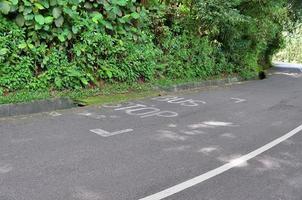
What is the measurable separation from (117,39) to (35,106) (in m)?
3.47

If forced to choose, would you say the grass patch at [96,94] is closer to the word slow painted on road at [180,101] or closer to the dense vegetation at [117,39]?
the dense vegetation at [117,39]

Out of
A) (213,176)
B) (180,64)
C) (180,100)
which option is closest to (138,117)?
(180,100)

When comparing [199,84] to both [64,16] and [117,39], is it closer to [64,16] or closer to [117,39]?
[117,39]

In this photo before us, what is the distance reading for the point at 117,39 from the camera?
10852 millimetres

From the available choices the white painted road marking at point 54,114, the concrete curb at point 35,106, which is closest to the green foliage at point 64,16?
the concrete curb at point 35,106

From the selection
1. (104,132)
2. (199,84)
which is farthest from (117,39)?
(104,132)

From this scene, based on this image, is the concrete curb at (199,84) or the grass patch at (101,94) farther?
the concrete curb at (199,84)

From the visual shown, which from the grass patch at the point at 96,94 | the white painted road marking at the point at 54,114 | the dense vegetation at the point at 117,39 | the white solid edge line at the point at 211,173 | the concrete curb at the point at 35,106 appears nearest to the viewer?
the white solid edge line at the point at 211,173

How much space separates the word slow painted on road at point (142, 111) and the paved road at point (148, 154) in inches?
0.9

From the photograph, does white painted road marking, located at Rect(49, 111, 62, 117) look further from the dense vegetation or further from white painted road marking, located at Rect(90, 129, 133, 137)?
white painted road marking, located at Rect(90, 129, 133, 137)

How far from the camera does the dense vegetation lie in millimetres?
8914

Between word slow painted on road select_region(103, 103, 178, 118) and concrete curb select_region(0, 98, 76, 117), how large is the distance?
3.08 feet

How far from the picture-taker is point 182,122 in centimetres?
805

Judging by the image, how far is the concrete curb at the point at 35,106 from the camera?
305 inches
